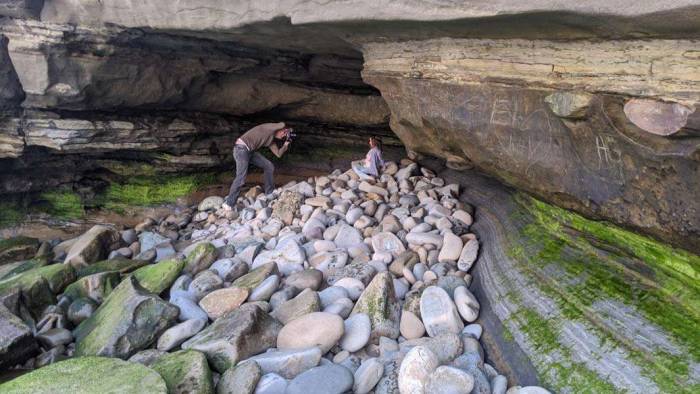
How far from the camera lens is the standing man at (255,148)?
19.7ft

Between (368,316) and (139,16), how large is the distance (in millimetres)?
3276

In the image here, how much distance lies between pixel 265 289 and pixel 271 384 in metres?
1.07

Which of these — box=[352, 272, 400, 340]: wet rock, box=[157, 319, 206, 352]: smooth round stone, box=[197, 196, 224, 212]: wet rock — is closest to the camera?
box=[352, 272, 400, 340]: wet rock

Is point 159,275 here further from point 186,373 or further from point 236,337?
point 186,373

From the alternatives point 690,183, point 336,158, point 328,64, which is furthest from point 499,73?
point 336,158

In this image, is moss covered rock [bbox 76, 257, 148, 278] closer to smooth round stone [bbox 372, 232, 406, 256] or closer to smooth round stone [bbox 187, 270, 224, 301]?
smooth round stone [bbox 187, 270, 224, 301]

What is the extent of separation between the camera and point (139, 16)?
425cm

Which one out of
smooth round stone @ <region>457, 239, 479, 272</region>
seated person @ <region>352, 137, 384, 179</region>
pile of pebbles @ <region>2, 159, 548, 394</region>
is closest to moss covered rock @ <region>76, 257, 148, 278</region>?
pile of pebbles @ <region>2, 159, 548, 394</region>

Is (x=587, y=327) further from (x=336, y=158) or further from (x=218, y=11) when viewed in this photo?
(x=336, y=158)

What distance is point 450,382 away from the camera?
2.29m

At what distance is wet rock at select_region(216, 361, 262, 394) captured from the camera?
249 cm

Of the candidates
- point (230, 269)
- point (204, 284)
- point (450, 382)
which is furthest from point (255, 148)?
point (450, 382)

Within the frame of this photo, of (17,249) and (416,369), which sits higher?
(416,369)

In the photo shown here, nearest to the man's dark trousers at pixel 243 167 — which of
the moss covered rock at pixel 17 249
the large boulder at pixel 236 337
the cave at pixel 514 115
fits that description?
the cave at pixel 514 115
